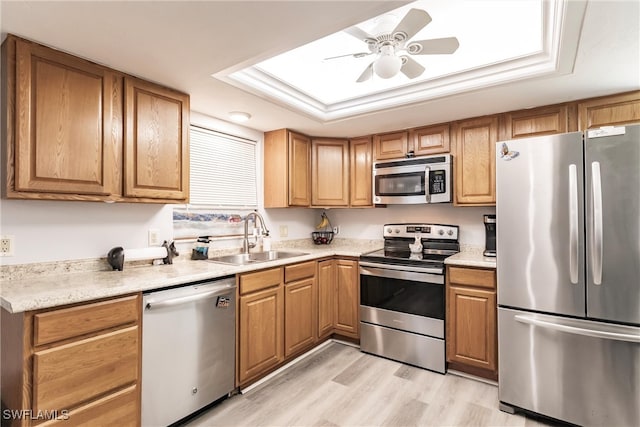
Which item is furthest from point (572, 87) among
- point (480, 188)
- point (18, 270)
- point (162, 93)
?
point (18, 270)

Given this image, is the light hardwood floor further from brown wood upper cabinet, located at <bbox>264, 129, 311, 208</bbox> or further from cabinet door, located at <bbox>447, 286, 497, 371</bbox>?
brown wood upper cabinet, located at <bbox>264, 129, 311, 208</bbox>

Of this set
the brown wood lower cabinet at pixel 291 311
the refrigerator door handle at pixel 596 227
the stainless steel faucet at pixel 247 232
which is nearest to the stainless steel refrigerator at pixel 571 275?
the refrigerator door handle at pixel 596 227

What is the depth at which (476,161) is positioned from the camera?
276 centimetres

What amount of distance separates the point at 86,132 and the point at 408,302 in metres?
2.57

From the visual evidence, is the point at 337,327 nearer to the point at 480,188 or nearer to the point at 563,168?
the point at 480,188

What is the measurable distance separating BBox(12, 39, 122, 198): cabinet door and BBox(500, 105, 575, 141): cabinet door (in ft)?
9.37

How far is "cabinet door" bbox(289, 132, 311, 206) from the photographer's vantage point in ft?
10.5

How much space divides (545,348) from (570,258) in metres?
0.58

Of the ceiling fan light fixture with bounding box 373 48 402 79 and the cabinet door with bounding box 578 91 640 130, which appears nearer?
the ceiling fan light fixture with bounding box 373 48 402 79

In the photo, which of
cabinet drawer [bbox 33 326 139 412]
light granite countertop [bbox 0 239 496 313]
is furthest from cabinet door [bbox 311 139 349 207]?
cabinet drawer [bbox 33 326 139 412]

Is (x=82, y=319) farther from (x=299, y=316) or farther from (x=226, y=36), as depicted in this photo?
(x=299, y=316)

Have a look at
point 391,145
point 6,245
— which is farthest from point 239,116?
point 6,245

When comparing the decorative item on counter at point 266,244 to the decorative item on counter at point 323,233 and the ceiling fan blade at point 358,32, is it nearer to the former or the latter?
the decorative item on counter at point 323,233

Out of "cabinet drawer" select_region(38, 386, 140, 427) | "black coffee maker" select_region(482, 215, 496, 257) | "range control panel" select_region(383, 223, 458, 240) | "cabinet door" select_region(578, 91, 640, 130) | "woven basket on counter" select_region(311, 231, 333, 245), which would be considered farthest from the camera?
"woven basket on counter" select_region(311, 231, 333, 245)
